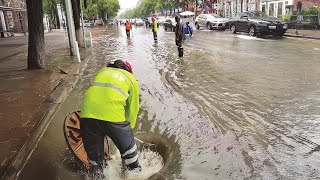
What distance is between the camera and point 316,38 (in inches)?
728

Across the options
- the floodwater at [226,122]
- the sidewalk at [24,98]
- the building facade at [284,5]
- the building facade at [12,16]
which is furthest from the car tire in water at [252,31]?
the building facade at [12,16]

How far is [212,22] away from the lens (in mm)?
30141

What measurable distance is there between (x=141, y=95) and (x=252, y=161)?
406 centimetres

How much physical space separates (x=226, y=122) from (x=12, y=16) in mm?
39336

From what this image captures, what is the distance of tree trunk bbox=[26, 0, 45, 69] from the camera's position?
35.4 feet

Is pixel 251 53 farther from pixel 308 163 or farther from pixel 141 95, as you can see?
pixel 308 163

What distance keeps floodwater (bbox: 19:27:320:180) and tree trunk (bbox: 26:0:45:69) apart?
1938 mm

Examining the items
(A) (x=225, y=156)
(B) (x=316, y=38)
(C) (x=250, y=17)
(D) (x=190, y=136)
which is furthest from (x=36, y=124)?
(C) (x=250, y=17)

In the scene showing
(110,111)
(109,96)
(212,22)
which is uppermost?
(212,22)

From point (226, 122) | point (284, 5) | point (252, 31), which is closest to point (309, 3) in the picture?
point (284, 5)

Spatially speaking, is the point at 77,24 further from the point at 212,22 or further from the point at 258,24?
the point at 212,22

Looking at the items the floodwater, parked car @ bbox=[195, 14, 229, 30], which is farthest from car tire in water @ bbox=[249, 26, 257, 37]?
the floodwater

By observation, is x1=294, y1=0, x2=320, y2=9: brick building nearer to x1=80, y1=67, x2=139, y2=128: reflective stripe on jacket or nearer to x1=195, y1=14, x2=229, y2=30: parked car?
x1=195, y1=14, x2=229, y2=30: parked car

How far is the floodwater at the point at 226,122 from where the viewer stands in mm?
4219
